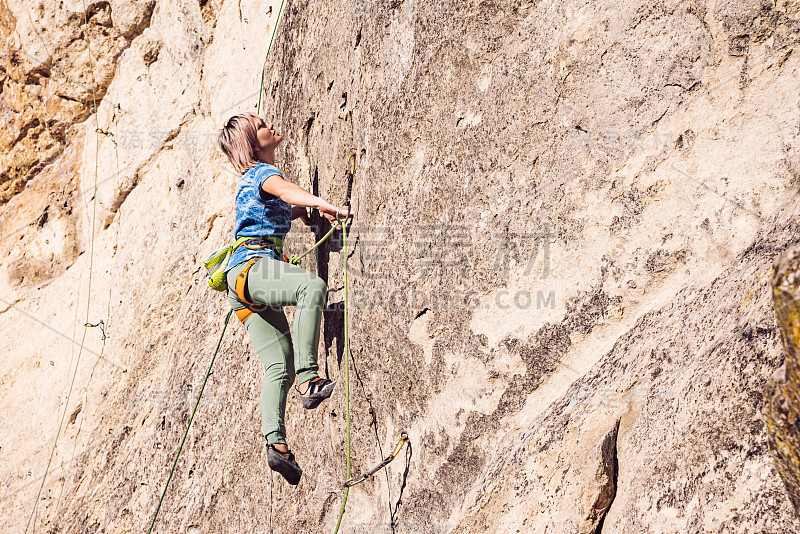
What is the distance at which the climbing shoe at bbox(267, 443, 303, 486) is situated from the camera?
11.5 feet

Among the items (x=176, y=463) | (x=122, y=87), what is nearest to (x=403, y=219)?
(x=176, y=463)

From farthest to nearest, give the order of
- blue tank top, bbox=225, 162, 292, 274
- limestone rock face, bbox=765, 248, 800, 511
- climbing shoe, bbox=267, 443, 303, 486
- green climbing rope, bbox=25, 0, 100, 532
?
green climbing rope, bbox=25, 0, 100, 532 < blue tank top, bbox=225, 162, 292, 274 < climbing shoe, bbox=267, 443, 303, 486 < limestone rock face, bbox=765, 248, 800, 511

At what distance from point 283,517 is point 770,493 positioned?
3.15m

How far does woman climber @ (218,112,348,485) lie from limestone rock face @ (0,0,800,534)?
1.13 ft

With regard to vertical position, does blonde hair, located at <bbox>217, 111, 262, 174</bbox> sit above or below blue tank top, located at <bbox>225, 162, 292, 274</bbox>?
above

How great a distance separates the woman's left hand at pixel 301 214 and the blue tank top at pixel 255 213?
293 millimetres

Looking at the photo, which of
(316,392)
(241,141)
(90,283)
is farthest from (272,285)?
(90,283)

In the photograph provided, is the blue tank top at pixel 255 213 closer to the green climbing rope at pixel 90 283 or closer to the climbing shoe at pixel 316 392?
the climbing shoe at pixel 316 392

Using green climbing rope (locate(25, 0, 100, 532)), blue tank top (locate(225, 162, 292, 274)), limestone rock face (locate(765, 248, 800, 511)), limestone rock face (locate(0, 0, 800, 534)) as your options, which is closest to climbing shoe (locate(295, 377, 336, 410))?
limestone rock face (locate(0, 0, 800, 534))

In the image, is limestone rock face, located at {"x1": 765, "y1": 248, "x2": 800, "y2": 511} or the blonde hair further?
the blonde hair

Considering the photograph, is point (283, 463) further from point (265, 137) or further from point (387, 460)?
point (265, 137)

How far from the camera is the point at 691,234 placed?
2.65 metres

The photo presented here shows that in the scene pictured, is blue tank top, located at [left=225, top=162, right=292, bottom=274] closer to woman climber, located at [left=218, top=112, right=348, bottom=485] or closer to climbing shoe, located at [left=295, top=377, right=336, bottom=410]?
woman climber, located at [left=218, top=112, right=348, bottom=485]

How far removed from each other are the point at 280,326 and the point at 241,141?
1.13 meters
